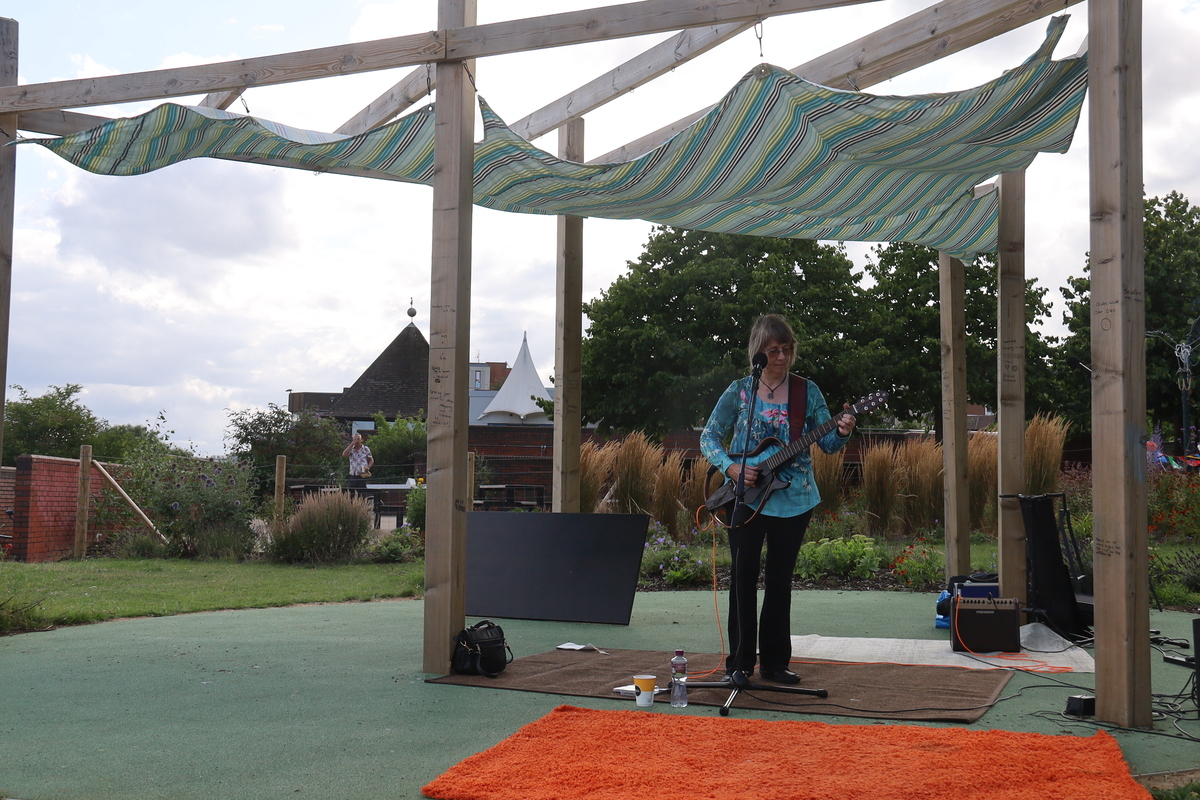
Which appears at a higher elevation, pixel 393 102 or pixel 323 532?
pixel 393 102

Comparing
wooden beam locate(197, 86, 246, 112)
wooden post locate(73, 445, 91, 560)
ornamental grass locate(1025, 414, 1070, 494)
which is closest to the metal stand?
wooden beam locate(197, 86, 246, 112)

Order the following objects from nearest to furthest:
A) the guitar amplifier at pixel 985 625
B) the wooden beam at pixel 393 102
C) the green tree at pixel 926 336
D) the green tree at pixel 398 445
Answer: the guitar amplifier at pixel 985 625, the wooden beam at pixel 393 102, the green tree at pixel 926 336, the green tree at pixel 398 445

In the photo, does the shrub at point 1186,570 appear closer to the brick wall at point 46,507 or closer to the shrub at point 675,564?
the shrub at point 675,564

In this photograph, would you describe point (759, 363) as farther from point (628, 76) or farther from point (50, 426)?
point (50, 426)

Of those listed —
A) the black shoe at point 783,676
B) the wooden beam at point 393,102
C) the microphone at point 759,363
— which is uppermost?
the wooden beam at point 393,102

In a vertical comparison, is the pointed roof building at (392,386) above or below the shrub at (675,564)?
above

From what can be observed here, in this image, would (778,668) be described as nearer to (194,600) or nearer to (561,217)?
(561,217)

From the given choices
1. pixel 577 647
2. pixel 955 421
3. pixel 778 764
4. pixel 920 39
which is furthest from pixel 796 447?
pixel 955 421

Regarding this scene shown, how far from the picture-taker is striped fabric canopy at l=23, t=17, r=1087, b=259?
13.5ft

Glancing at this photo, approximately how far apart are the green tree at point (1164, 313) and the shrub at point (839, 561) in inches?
589

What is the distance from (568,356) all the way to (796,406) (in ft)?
8.79

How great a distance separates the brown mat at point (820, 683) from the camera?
363cm

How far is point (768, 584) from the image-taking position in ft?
13.9

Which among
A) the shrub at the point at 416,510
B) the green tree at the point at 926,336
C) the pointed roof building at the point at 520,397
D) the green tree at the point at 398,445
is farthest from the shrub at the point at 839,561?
the pointed roof building at the point at 520,397
